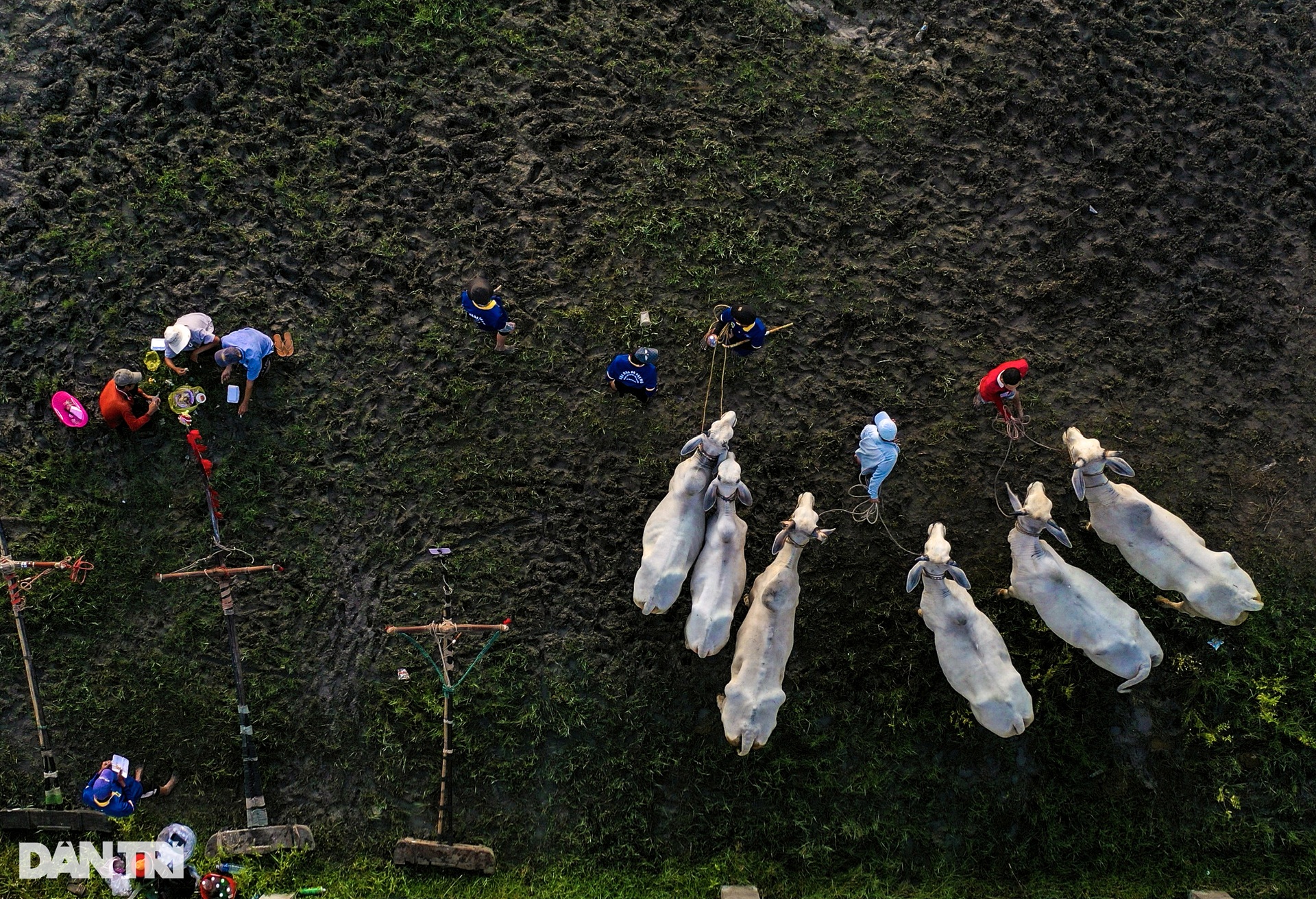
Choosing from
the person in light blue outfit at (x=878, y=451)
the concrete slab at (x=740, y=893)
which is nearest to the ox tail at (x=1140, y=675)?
the person in light blue outfit at (x=878, y=451)

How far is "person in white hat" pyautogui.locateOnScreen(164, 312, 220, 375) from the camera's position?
Answer: 6.68 meters

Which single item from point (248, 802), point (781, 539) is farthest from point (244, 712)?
point (781, 539)

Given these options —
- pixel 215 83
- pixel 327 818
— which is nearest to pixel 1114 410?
pixel 327 818

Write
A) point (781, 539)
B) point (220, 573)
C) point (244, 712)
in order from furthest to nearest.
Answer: point (244, 712) → point (220, 573) → point (781, 539)

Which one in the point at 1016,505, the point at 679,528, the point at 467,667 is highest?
the point at 1016,505

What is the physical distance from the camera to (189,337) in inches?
265

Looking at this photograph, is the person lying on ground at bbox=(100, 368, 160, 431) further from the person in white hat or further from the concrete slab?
the concrete slab

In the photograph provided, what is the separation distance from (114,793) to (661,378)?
5892mm

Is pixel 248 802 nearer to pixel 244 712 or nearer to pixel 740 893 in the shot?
pixel 244 712

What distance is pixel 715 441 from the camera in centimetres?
639

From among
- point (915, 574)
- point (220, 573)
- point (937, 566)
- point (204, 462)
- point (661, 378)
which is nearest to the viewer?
point (937, 566)

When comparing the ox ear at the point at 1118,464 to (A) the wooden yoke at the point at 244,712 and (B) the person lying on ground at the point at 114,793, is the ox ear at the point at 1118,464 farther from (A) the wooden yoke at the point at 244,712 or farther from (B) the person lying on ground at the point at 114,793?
(B) the person lying on ground at the point at 114,793

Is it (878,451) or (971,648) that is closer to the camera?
(971,648)

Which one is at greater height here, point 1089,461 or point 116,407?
point 1089,461
